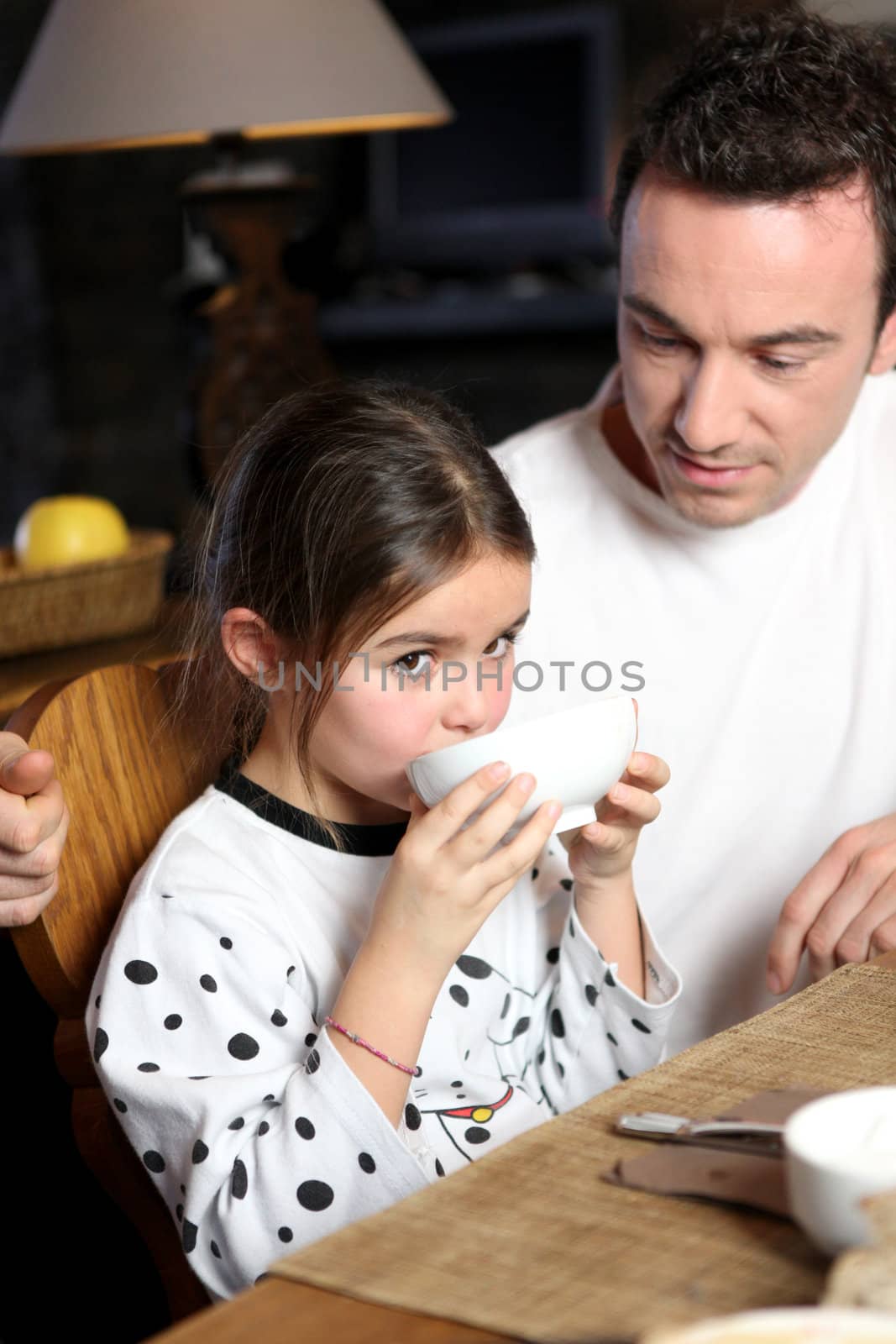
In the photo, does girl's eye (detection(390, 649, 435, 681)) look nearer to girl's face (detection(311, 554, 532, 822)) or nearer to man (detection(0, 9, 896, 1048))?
girl's face (detection(311, 554, 532, 822))

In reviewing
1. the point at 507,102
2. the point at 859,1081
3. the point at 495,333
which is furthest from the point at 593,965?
the point at 507,102

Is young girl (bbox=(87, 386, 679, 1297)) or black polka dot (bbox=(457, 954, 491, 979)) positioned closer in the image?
young girl (bbox=(87, 386, 679, 1297))

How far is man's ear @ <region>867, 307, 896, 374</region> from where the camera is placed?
1.65m

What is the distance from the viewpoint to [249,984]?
3.70 feet

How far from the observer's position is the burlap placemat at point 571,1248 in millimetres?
674

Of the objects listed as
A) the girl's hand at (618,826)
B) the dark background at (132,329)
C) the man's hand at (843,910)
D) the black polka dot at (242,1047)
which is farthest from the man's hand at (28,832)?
the dark background at (132,329)

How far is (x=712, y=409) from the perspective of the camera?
1483mm

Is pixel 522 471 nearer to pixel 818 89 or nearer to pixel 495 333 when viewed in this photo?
pixel 818 89

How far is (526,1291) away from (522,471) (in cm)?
121

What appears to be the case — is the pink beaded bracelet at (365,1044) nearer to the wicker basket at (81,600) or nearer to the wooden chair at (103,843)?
the wooden chair at (103,843)

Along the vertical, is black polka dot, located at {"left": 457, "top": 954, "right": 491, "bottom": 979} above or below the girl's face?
below

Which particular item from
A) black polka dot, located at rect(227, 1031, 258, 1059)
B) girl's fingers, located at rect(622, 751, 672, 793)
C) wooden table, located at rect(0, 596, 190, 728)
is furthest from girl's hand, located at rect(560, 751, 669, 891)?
wooden table, located at rect(0, 596, 190, 728)

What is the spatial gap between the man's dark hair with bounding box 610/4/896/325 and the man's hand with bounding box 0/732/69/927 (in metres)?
0.88

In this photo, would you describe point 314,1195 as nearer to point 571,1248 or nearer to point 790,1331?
point 571,1248
